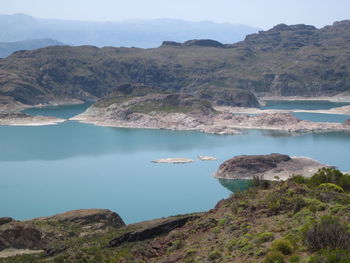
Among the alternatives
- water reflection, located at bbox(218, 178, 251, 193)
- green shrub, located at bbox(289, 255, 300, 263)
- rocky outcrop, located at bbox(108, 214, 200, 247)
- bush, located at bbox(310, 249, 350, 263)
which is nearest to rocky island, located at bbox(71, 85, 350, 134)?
water reflection, located at bbox(218, 178, 251, 193)

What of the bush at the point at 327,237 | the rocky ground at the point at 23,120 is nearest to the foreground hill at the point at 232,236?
the bush at the point at 327,237

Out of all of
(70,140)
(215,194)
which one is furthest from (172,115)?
(215,194)

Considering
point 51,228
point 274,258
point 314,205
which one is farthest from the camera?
point 51,228

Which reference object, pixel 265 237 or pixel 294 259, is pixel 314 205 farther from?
pixel 294 259

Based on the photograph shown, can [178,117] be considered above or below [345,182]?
below

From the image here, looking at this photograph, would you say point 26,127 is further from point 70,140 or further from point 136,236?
point 136,236

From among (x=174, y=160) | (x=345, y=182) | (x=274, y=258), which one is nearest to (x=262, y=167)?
(x=174, y=160)

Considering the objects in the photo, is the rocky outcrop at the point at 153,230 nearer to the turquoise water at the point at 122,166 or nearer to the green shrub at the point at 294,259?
the green shrub at the point at 294,259
